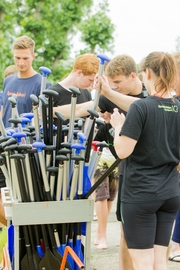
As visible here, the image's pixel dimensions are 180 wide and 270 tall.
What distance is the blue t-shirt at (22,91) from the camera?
4.72m

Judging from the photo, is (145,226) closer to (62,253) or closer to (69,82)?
(62,253)

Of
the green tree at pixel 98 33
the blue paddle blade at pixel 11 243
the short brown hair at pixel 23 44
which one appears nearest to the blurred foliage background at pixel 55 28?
the green tree at pixel 98 33

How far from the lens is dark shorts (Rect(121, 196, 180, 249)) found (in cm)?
279

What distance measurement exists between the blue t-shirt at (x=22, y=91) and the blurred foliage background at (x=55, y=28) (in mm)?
11711

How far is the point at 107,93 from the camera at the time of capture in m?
3.13

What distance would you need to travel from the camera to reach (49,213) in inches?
113

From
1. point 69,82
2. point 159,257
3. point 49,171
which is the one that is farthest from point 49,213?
point 69,82

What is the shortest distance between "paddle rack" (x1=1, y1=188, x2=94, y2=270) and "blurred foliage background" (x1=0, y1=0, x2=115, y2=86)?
13949 mm

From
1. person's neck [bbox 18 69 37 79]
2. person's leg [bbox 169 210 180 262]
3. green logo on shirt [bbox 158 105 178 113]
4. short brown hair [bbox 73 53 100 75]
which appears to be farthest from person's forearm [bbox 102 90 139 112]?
person's neck [bbox 18 69 37 79]

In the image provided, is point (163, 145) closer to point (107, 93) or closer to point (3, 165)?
point (107, 93)

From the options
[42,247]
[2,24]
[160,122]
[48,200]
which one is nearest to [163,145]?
[160,122]

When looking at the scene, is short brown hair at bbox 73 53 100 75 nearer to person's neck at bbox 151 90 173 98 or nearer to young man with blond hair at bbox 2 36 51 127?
young man with blond hair at bbox 2 36 51 127

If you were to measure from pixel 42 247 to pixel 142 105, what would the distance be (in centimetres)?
103

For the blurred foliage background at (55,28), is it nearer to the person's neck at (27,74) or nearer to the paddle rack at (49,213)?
the person's neck at (27,74)
